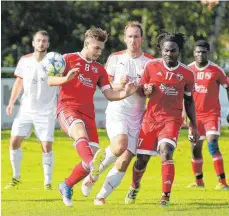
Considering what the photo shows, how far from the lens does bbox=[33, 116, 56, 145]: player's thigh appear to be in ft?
56.3

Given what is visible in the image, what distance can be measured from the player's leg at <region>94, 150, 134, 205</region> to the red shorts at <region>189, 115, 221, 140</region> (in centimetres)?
337

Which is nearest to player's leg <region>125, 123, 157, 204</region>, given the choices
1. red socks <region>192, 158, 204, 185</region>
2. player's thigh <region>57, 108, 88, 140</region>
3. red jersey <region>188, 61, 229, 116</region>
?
player's thigh <region>57, 108, 88, 140</region>

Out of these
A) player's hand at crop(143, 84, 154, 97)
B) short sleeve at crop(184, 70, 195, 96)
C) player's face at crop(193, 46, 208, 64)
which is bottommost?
player's hand at crop(143, 84, 154, 97)

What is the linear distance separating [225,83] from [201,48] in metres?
0.73

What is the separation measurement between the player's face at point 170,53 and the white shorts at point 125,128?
909mm

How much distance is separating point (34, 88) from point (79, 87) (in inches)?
143

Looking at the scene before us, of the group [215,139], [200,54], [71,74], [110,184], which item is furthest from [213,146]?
[71,74]

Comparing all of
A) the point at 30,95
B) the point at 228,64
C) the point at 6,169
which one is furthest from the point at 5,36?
the point at 30,95

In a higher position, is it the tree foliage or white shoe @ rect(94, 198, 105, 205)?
the tree foliage

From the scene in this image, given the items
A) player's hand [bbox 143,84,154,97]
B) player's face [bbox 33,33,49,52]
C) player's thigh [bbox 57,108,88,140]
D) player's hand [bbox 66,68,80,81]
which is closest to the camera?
player's hand [bbox 66,68,80,81]

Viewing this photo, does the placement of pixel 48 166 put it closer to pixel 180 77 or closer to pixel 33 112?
pixel 33 112

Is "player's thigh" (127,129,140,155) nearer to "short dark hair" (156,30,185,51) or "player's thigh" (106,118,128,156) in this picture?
"player's thigh" (106,118,128,156)

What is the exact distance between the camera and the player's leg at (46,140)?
1709 cm

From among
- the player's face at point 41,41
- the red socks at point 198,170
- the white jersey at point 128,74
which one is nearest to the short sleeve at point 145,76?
the white jersey at point 128,74
